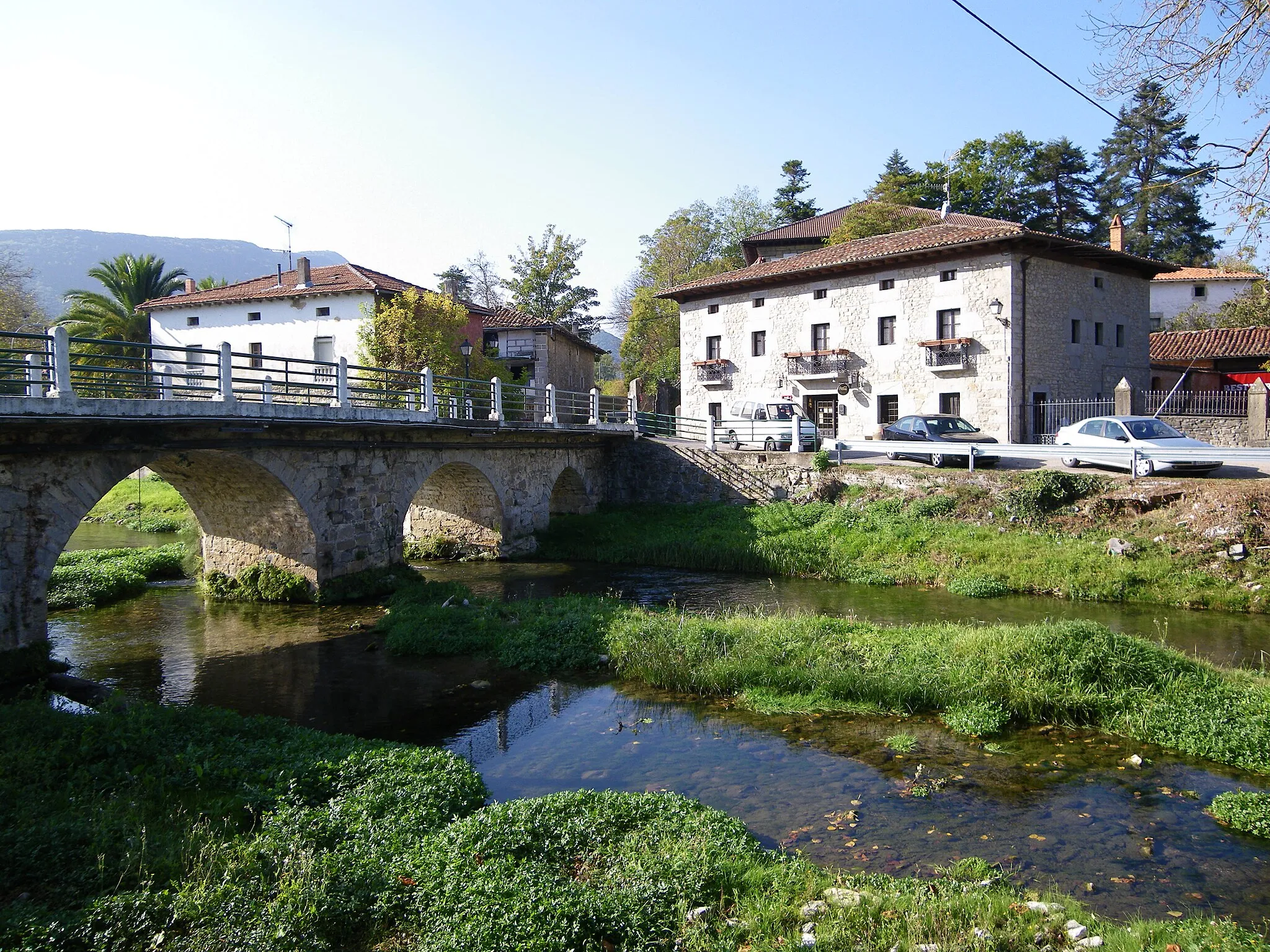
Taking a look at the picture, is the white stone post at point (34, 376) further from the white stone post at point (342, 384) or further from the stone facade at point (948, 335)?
the stone facade at point (948, 335)

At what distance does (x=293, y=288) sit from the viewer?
126 ft

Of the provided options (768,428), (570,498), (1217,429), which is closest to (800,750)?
(768,428)

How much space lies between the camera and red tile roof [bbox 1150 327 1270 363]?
115 feet

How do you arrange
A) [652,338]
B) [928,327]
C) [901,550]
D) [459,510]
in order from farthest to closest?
1. [652,338]
2. [928,327]
3. [459,510]
4. [901,550]

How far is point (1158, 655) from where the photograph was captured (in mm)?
11273

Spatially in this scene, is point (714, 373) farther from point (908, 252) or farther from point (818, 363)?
point (908, 252)

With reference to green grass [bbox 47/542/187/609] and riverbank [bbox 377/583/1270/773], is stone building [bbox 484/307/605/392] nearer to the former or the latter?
green grass [bbox 47/542/187/609]

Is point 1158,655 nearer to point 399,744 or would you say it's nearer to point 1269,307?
point 399,744

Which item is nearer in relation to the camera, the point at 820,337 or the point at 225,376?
the point at 225,376

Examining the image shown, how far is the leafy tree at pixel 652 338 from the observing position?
5356 cm

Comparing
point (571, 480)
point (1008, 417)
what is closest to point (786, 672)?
point (571, 480)

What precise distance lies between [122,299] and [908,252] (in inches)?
1569

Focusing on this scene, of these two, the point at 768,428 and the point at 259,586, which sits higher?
the point at 768,428

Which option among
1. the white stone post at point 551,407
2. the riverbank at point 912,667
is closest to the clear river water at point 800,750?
the riverbank at point 912,667
